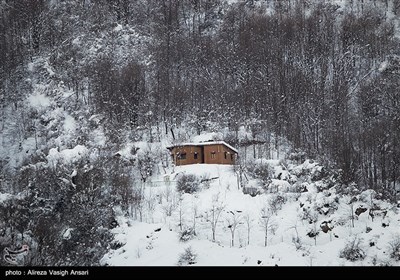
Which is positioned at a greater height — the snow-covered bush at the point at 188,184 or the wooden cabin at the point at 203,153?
the wooden cabin at the point at 203,153

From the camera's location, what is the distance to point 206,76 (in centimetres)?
5038

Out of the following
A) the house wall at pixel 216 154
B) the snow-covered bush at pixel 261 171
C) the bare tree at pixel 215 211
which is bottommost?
the bare tree at pixel 215 211

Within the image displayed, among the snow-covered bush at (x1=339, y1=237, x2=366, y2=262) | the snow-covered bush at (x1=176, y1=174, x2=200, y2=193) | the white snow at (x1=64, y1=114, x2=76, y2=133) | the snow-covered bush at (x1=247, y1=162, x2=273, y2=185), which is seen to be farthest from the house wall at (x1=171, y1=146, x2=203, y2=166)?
the snow-covered bush at (x1=339, y1=237, x2=366, y2=262)

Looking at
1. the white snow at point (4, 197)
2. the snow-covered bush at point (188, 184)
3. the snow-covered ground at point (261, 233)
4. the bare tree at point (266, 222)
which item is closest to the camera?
the snow-covered ground at point (261, 233)

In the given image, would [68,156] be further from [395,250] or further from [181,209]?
[395,250]

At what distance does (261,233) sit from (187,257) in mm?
4338

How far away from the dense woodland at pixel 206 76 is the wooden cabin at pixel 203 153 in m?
3.32

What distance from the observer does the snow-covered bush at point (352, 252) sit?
1841 cm

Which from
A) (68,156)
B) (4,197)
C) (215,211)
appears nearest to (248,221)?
(215,211)

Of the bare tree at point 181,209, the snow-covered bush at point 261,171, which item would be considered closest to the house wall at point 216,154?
the snow-covered bush at point 261,171

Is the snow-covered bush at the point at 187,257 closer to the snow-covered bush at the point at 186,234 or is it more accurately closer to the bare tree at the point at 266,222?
the snow-covered bush at the point at 186,234

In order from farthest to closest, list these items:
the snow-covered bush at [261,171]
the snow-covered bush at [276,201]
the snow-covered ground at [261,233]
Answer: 1. the snow-covered bush at [261,171]
2. the snow-covered bush at [276,201]
3. the snow-covered ground at [261,233]

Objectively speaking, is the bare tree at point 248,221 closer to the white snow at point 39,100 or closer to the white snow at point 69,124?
the white snow at point 69,124

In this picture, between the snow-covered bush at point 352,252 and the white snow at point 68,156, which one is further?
the white snow at point 68,156
